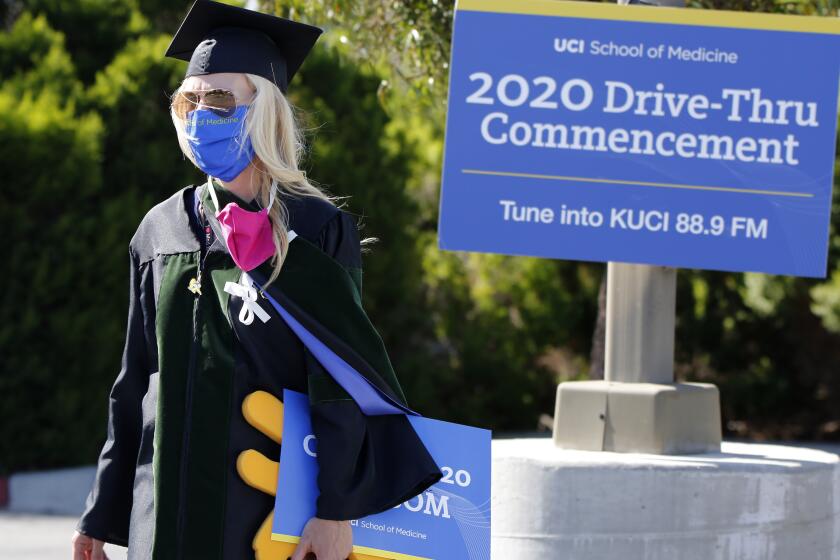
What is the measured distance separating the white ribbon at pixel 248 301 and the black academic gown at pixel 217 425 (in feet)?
0.04

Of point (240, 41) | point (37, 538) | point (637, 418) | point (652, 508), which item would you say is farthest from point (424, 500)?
point (37, 538)

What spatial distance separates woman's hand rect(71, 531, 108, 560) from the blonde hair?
2.49 ft

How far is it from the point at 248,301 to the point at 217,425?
0.26m

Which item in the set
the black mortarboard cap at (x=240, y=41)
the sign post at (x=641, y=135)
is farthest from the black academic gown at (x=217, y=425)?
the sign post at (x=641, y=135)

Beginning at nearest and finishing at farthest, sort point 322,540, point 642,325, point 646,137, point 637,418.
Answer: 1. point 322,540
2. point 646,137
3. point 637,418
4. point 642,325

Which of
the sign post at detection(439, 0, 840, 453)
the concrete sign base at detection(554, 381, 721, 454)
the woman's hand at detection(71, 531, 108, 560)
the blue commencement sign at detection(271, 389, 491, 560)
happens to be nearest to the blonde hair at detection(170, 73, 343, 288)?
Result: the blue commencement sign at detection(271, 389, 491, 560)

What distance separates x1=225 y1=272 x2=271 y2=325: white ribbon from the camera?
2.61 m

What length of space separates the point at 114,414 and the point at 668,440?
7.86ft

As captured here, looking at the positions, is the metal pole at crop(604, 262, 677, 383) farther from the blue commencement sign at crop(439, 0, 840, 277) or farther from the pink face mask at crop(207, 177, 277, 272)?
the pink face mask at crop(207, 177, 277, 272)

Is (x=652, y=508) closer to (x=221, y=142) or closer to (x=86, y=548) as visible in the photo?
(x=86, y=548)

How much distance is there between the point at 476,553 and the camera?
2.71 m

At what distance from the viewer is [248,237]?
261cm

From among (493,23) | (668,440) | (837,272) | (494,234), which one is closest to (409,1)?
(493,23)

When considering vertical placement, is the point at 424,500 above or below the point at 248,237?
below
